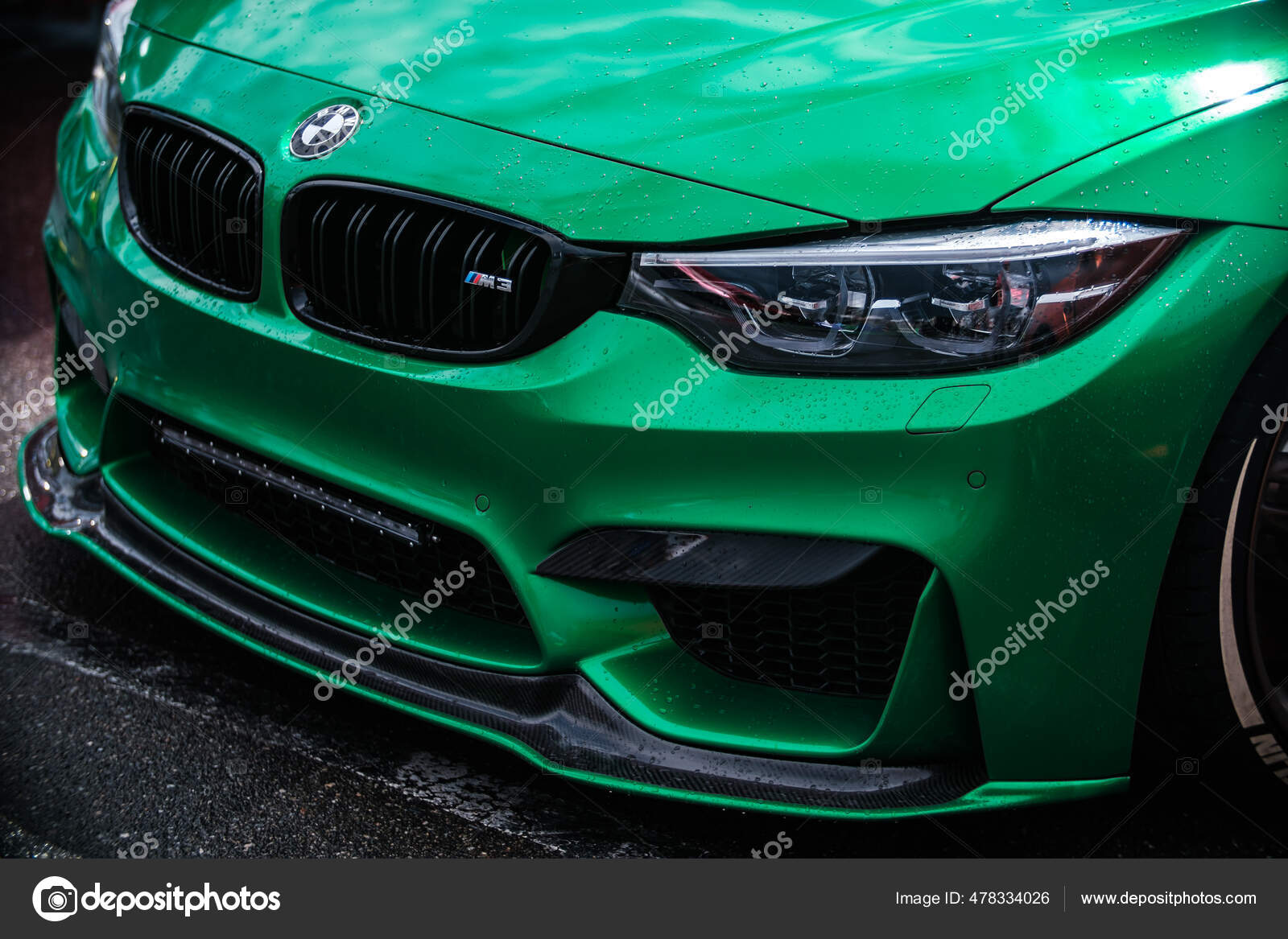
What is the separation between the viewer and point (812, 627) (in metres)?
1.81

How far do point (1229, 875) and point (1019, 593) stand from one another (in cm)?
64

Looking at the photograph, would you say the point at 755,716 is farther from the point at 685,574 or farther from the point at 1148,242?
the point at 1148,242

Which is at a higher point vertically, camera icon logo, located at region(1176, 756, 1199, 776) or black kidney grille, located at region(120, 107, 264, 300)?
black kidney grille, located at region(120, 107, 264, 300)

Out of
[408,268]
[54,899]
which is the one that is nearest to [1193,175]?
[408,268]

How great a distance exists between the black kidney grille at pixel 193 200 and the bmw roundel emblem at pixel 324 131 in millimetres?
85

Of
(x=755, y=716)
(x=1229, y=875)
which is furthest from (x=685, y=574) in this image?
(x=1229, y=875)

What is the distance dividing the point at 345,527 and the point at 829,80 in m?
0.99

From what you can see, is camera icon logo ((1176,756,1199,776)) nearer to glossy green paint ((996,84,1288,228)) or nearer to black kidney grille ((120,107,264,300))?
glossy green paint ((996,84,1288,228))

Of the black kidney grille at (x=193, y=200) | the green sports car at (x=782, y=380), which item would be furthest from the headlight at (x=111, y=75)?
the green sports car at (x=782, y=380)

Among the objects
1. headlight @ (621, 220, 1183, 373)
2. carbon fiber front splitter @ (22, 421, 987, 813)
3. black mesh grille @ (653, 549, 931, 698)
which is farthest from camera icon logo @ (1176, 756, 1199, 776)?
headlight @ (621, 220, 1183, 373)

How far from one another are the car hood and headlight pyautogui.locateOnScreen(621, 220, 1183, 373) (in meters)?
0.06

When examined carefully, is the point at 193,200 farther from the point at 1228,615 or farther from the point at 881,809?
the point at 1228,615

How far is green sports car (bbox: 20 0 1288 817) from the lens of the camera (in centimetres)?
169

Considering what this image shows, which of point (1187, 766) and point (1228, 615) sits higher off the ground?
point (1228, 615)
